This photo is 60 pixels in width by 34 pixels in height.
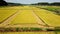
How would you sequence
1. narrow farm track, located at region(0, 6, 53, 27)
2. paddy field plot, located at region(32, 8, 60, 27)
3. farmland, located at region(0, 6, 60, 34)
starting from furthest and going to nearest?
paddy field plot, located at region(32, 8, 60, 27) < farmland, located at region(0, 6, 60, 34) < narrow farm track, located at region(0, 6, 53, 27)

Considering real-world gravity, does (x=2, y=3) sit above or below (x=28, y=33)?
below

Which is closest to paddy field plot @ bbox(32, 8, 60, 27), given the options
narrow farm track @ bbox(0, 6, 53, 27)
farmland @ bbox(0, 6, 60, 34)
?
farmland @ bbox(0, 6, 60, 34)

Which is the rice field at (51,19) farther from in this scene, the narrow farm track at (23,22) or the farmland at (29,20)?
the narrow farm track at (23,22)

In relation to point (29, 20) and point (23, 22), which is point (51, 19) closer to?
point (29, 20)

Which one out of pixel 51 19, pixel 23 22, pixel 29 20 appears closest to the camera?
pixel 23 22

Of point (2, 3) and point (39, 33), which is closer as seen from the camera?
point (39, 33)

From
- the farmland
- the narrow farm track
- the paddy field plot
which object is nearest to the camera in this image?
the narrow farm track

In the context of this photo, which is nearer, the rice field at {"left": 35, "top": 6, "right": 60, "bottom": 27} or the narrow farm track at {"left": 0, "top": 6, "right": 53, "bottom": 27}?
the narrow farm track at {"left": 0, "top": 6, "right": 53, "bottom": 27}

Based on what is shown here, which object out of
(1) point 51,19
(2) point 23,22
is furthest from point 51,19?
(2) point 23,22

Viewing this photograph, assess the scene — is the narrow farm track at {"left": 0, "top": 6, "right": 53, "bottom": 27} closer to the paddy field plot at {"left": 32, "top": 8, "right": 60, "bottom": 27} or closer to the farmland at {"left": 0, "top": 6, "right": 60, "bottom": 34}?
the farmland at {"left": 0, "top": 6, "right": 60, "bottom": 34}

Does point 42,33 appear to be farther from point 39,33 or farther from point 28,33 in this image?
point 28,33

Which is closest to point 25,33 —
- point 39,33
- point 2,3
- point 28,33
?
point 28,33
